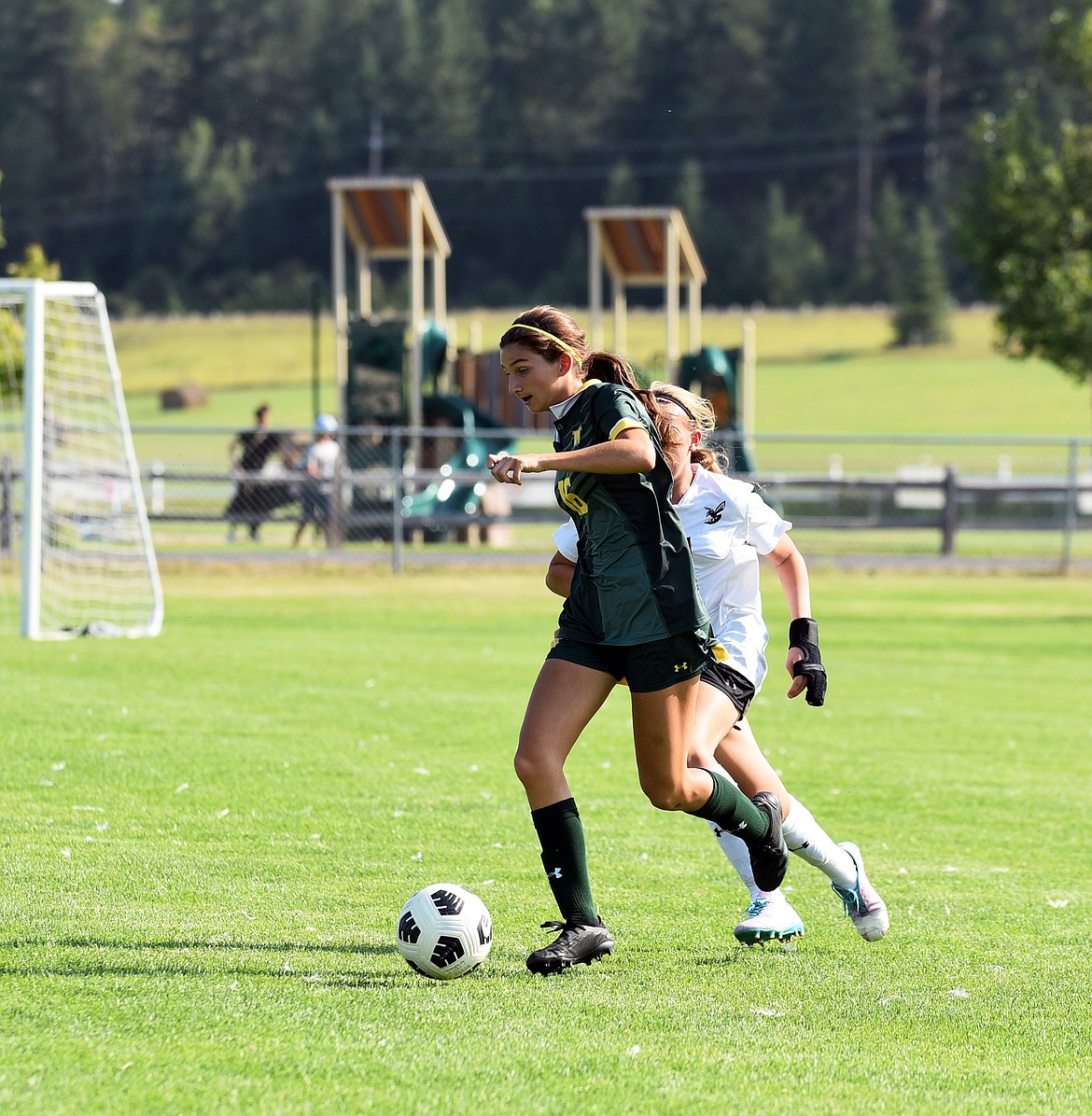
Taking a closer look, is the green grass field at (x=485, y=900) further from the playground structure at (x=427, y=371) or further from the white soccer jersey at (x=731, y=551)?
the playground structure at (x=427, y=371)

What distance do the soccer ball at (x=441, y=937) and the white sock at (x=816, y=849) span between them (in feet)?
3.62

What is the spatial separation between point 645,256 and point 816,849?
90.1 ft

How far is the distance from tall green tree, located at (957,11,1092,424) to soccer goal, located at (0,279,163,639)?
48.2 ft

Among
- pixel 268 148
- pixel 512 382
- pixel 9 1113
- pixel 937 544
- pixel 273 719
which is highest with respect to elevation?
pixel 268 148

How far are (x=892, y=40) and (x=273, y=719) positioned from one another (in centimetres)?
10846

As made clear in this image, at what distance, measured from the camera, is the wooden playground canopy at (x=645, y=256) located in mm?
29641

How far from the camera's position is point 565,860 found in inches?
190

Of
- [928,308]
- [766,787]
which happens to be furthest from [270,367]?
[766,787]

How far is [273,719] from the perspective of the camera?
9422 millimetres

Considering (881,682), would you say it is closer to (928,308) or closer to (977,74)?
(928,308)

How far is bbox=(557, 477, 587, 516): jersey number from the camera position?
4730 millimetres

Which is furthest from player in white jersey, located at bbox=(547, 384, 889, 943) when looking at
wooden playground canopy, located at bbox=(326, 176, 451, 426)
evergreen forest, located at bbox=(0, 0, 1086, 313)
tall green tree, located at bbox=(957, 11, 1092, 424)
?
evergreen forest, located at bbox=(0, 0, 1086, 313)

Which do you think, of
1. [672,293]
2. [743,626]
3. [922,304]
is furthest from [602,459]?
[922,304]

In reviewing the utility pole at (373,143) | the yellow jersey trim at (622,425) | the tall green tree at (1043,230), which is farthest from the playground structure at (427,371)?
the utility pole at (373,143)
